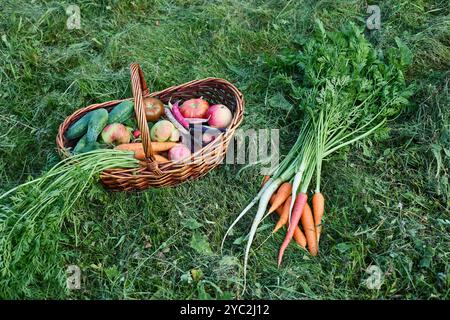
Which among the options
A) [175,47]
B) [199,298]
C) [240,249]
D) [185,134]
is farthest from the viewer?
[175,47]

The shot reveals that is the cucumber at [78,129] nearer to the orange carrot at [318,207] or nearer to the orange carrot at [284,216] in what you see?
the orange carrot at [284,216]

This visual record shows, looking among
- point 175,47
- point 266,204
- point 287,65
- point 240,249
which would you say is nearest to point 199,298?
point 240,249

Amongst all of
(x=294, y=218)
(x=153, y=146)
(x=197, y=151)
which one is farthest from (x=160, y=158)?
(x=294, y=218)

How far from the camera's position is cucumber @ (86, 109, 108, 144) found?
10.1 ft

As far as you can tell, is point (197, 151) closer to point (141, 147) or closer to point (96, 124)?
point (141, 147)

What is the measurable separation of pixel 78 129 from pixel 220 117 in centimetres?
79

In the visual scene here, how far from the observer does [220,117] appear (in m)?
3.21

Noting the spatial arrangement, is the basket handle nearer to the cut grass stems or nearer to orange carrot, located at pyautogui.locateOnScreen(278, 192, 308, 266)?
the cut grass stems

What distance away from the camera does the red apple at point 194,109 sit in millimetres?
3271

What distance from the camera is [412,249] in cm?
274

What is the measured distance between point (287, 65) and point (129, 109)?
1028mm

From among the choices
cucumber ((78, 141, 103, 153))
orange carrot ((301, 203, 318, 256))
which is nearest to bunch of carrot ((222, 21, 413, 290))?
orange carrot ((301, 203, 318, 256))

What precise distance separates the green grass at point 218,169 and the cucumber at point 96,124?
308 millimetres

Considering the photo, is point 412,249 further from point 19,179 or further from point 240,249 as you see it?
point 19,179
